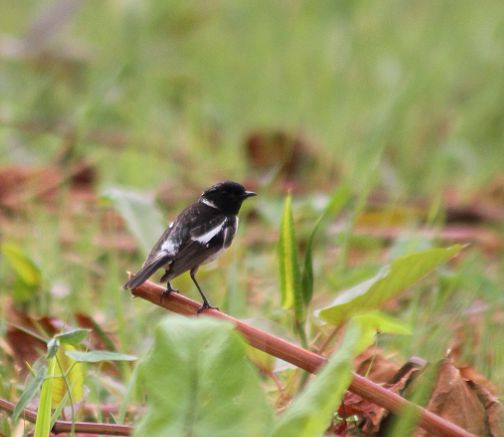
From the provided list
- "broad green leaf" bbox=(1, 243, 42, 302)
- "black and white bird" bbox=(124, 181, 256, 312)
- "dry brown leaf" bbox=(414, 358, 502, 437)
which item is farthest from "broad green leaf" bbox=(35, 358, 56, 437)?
"broad green leaf" bbox=(1, 243, 42, 302)

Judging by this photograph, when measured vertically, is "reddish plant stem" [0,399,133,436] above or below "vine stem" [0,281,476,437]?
below

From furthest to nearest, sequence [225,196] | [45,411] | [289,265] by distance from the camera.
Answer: [225,196], [289,265], [45,411]

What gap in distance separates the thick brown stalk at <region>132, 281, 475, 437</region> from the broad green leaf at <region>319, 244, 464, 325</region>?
25cm

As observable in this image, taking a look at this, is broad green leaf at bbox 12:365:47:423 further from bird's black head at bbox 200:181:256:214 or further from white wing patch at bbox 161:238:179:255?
bird's black head at bbox 200:181:256:214

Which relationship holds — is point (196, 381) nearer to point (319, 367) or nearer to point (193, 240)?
point (319, 367)

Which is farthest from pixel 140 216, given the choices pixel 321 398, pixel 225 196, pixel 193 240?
pixel 321 398

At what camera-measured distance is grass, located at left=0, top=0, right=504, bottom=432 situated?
114 inches

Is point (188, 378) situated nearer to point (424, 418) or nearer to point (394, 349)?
point (424, 418)

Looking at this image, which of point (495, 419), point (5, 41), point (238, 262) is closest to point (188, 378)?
point (495, 419)

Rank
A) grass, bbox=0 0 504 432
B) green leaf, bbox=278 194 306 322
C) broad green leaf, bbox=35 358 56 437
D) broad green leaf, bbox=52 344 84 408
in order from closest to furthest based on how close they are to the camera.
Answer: broad green leaf, bbox=35 358 56 437
broad green leaf, bbox=52 344 84 408
green leaf, bbox=278 194 306 322
grass, bbox=0 0 504 432

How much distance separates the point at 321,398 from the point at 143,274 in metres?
0.57

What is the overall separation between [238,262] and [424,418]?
64.6 inches

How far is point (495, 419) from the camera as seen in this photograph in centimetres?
178

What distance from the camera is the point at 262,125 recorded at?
16.4 feet
